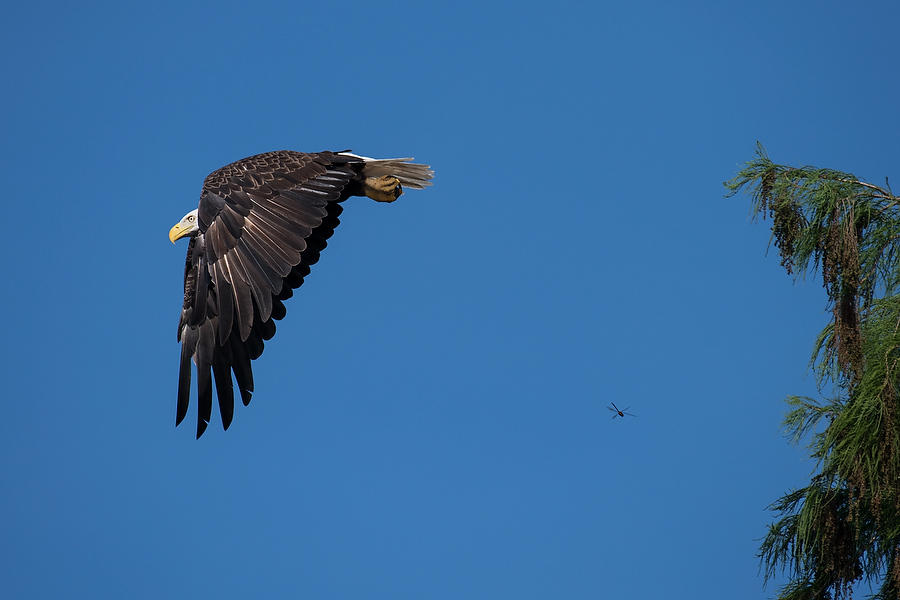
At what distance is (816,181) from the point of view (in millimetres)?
5629

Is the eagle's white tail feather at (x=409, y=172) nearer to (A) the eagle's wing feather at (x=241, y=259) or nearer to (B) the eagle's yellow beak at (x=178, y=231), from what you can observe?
(A) the eagle's wing feather at (x=241, y=259)

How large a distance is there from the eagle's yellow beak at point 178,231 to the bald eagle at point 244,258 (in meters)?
1.02

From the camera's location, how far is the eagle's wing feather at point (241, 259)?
19.7ft

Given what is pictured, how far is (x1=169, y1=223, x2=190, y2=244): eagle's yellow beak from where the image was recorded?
7.77m

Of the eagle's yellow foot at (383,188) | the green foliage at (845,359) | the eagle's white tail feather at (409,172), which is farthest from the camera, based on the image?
the eagle's white tail feather at (409,172)

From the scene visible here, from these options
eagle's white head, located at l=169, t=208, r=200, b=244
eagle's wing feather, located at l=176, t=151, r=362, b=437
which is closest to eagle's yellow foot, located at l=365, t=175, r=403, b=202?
eagle's wing feather, located at l=176, t=151, r=362, b=437

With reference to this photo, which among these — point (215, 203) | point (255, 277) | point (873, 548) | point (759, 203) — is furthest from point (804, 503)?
point (215, 203)

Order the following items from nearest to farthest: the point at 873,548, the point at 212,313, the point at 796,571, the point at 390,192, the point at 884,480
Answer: the point at 884,480 < the point at 873,548 < the point at 796,571 < the point at 212,313 < the point at 390,192

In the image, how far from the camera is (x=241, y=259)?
6.09 metres

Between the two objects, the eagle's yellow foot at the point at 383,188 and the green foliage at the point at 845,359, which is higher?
the eagle's yellow foot at the point at 383,188

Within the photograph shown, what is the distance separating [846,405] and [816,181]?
4.39 ft

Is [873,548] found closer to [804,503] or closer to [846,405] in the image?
[804,503]

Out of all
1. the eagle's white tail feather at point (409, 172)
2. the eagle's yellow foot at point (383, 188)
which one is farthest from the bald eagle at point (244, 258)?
the eagle's white tail feather at point (409, 172)

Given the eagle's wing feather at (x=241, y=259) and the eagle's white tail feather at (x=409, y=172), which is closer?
the eagle's wing feather at (x=241, y=259)
